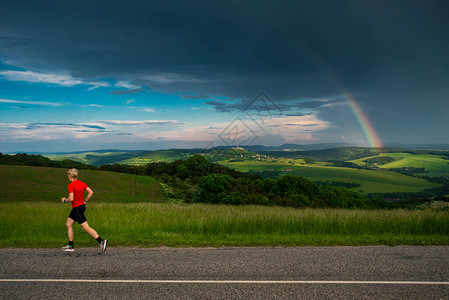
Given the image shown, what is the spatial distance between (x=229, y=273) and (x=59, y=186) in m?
57.5

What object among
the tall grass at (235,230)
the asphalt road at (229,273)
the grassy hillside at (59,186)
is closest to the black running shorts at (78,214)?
the asphalt road at (229,273)

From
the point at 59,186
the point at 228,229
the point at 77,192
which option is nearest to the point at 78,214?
the point at 77,192

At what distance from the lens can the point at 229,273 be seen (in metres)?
7.01

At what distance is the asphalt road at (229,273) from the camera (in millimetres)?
5996

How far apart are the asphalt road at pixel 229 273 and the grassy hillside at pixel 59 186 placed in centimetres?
4173

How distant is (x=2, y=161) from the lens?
71.6 m

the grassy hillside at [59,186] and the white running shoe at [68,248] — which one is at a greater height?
the white running shoe at [68,248]

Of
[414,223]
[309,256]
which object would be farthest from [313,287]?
[414,223]

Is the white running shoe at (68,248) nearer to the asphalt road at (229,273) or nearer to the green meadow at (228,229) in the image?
the asphalt road at (229,273)

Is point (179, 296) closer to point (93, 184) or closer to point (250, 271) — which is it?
point (250, 271)

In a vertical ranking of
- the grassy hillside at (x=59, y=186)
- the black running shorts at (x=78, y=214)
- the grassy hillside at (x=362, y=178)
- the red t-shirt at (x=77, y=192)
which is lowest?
the grassy hillside at (x=362, y=178)

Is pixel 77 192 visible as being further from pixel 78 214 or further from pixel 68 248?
pixel 68 248

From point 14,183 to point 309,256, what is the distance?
60.1m

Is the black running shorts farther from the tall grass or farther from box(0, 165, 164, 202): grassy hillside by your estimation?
box(0, 165, 164, 202): grassy hillside
